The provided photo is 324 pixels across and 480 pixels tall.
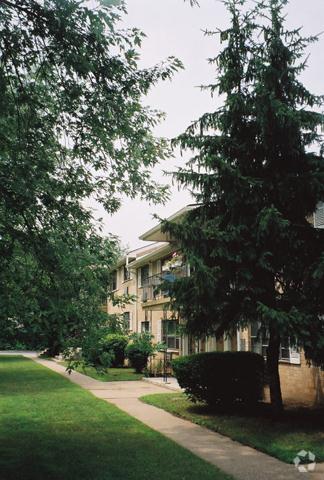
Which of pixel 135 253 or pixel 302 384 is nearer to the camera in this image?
pixel 302 384

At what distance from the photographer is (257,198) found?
10984 millimetres

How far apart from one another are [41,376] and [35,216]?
17.9m

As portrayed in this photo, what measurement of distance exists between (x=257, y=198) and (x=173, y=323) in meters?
14.4

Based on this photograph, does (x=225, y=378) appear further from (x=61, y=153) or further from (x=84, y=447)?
(x=61, y=153)

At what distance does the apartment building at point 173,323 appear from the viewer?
12672 millimetres

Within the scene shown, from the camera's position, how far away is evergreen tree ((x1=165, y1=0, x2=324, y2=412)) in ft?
34.0

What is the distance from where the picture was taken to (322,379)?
1253cm

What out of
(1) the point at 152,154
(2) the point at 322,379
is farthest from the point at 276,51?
(2) the point at 322,379

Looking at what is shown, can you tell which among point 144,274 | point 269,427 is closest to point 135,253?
point 144,274

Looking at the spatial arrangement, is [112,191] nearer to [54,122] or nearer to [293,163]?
[54,122]

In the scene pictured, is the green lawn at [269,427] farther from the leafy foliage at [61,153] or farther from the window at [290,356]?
the leafy foliage at [61,153]

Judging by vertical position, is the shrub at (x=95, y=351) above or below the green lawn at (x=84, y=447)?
above

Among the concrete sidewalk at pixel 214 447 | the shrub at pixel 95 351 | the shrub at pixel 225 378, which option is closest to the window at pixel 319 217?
the shrub at pixel 225 378

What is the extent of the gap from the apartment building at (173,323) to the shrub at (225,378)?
0.55 m
